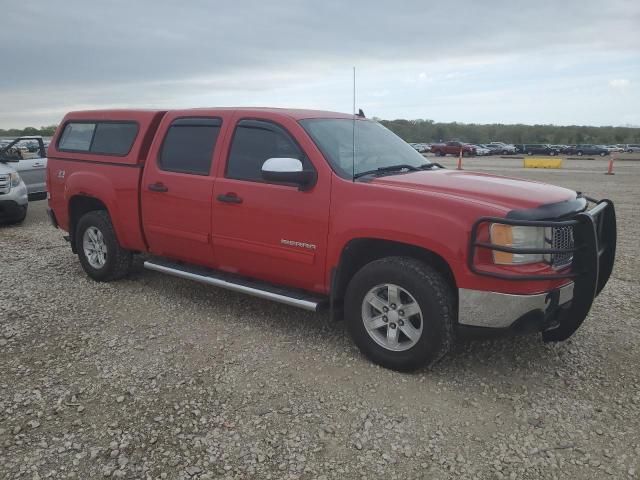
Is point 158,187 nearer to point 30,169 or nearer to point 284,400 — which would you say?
point 284,400

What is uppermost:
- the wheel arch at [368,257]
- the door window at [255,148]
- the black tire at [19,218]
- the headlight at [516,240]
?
the door window at [255,148]

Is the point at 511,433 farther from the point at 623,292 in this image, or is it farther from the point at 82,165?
the point at 82,165

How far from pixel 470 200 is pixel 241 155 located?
6.58 ft

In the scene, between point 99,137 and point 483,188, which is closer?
point 483,188

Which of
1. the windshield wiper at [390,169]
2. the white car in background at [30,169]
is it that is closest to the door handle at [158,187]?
the windshield wiper at [390,169]

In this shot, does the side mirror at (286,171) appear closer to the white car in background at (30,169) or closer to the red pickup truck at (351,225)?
the red pickup truck at (351,225)

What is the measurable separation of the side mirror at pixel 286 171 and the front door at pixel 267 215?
0.11 metres

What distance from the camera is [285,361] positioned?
3.99 metres

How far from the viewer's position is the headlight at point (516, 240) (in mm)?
3264

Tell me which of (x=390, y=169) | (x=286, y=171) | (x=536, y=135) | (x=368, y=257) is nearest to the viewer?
(x=286, y=171)

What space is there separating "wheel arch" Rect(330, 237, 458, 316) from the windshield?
0.52 metres

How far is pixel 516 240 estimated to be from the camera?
3.30m

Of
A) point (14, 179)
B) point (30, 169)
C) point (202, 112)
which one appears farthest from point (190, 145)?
point (30, 169)

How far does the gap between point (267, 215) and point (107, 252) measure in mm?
2367
